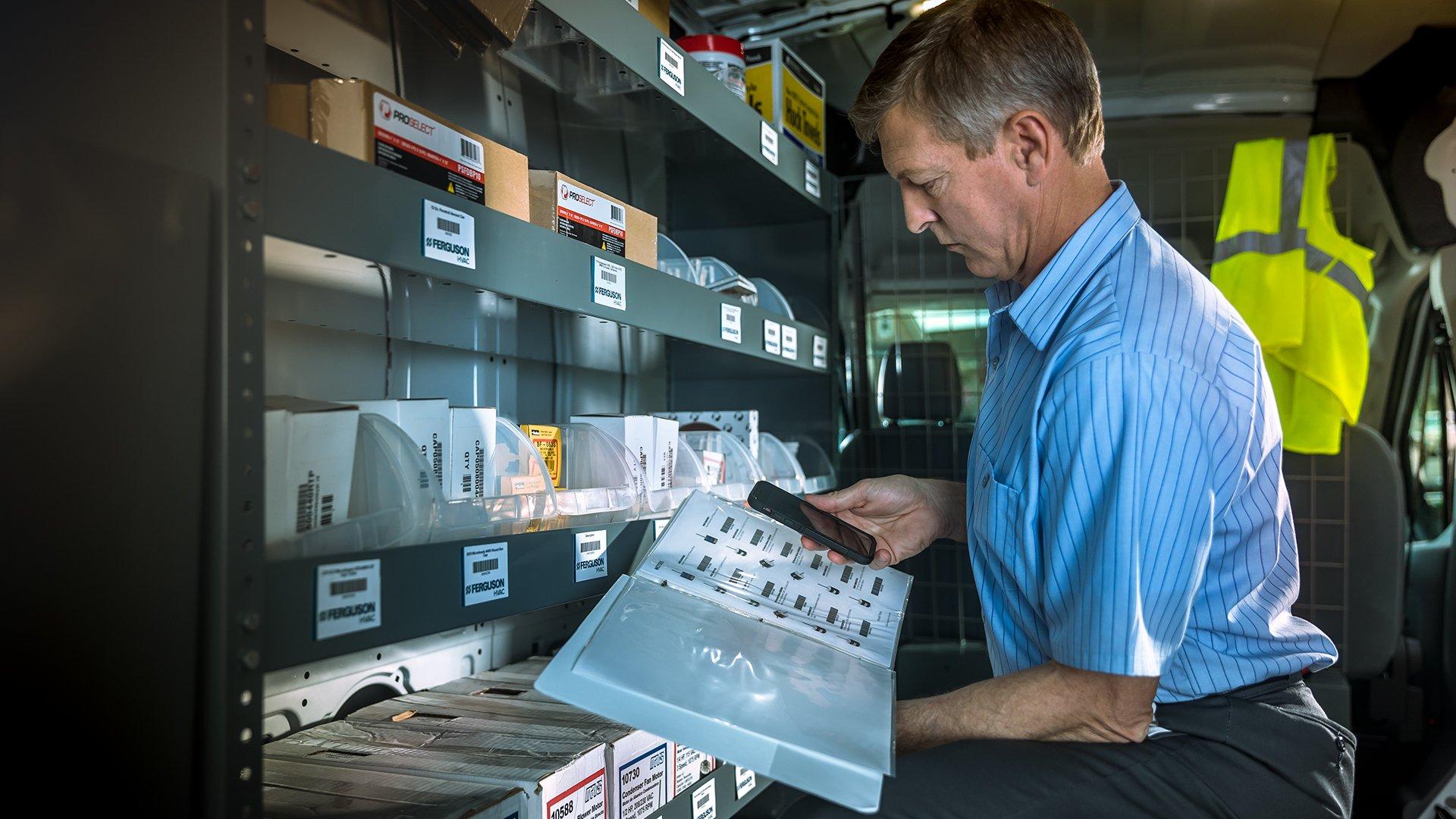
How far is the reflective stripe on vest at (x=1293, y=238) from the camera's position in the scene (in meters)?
2.94

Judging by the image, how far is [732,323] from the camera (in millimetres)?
1931

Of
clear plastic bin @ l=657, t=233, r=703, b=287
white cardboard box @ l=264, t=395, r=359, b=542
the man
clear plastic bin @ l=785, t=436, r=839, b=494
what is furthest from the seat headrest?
white cardboard box @ l=264, t=395, r=359, b=542

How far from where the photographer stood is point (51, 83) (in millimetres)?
896

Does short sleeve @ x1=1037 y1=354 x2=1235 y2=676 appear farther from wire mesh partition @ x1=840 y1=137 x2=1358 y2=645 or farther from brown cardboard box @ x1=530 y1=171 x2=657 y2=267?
wire mesh partition @ x1=840 y1=137 x2=1358 y2=645

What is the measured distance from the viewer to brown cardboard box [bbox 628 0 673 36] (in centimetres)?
181

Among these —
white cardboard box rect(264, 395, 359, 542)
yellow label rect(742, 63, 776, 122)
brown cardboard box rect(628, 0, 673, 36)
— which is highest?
yellow label rect(742, 63, 776, 122)

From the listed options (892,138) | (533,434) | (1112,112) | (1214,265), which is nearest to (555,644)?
(533,434)

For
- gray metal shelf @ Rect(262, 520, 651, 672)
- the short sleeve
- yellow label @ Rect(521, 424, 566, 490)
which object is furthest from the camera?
yellow label @ Rect(521, 424, 566, 490)

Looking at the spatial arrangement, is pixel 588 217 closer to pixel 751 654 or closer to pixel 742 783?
pixel 751 654

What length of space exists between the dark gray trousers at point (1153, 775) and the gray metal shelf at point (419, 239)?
0.72 m

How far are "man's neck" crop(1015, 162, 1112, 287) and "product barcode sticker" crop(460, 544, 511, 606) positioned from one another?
0.78 m

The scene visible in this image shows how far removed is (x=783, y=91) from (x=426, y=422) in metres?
1.50

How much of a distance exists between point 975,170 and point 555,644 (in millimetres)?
1367

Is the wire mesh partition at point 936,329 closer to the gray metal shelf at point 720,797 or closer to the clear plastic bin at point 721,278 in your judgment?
the clear plastic bin at point 721,278
